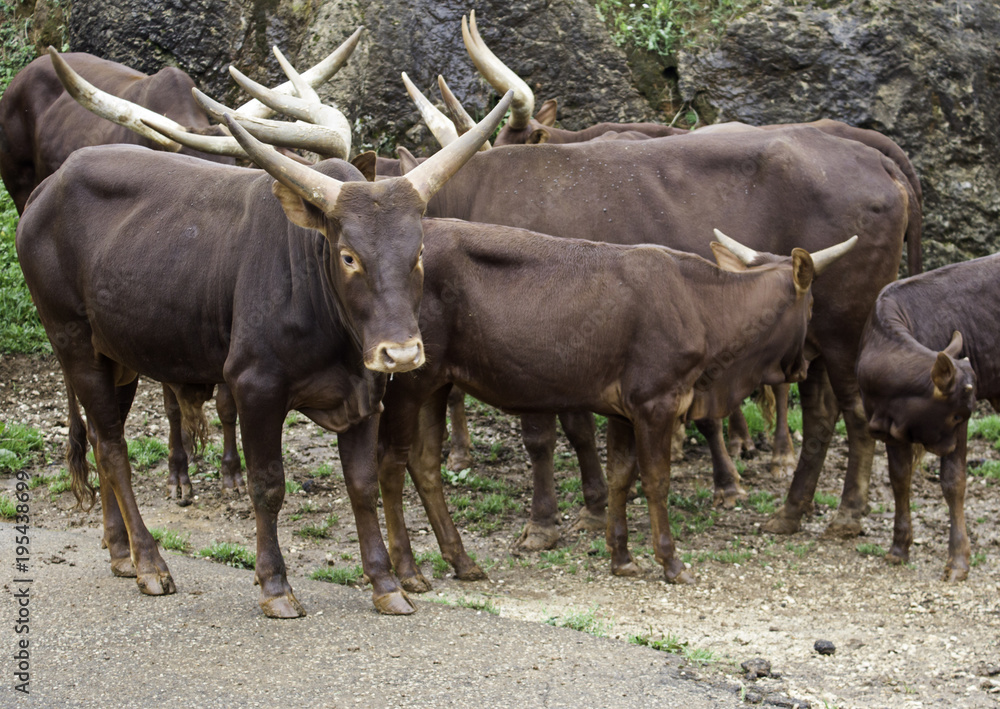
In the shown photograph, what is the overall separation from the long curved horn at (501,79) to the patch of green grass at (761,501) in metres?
3.40

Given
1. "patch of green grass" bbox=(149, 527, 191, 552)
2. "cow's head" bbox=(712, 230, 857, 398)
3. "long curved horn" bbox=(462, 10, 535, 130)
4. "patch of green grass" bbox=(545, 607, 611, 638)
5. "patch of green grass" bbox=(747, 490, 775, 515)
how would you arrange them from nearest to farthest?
"patch of green grass" bbox=(545, 607, 611, 638) < "cow's head" bbox=(712, 230, 857, 398) < "patch of green grass" bbox=(149, 527, 191, 552) < "patch of green grass" bbox=(747, 490, 775, 515) < "long curved horn" bbox=(462, 10, 535, 130)

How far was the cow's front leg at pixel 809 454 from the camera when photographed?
7742 millimetres

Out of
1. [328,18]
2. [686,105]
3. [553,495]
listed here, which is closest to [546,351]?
[553,495]

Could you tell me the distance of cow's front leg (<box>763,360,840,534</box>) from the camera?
7742mm

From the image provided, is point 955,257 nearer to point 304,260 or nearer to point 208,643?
point 304,260

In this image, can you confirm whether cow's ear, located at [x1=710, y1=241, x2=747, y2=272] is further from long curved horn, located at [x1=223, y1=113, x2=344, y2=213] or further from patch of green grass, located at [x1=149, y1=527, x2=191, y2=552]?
patch of green grass, located at [x1=149, y1=527, x2=191, y2=552]

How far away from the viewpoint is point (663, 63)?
11.6 metres

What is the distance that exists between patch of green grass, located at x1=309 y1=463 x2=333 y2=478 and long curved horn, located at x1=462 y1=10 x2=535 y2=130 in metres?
3.06

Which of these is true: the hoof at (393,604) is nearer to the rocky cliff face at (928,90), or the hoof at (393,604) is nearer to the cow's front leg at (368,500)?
the cow's front leg at (368,500)

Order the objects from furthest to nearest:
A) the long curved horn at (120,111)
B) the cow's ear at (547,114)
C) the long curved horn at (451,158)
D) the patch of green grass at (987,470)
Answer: the cow's ear at (547,114) < the patch of green grass at (987,470) < the long curved horn at (120,111) < the long curved horn at (451,158)

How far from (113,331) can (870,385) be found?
13.6ft

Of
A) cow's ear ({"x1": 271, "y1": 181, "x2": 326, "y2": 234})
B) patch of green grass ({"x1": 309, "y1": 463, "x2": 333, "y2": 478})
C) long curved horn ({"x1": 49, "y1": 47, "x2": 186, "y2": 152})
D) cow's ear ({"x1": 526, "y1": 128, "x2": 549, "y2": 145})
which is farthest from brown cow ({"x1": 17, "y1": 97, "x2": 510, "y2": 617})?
cow's ear ({"x1": 526, "y1": 128, "x2": 549, "y2": 145})

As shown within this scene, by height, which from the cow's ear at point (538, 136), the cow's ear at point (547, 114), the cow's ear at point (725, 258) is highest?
the cow's ear at point (538, 136)

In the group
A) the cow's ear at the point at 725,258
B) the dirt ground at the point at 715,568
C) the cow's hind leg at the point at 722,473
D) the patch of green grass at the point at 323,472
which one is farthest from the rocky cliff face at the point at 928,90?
the patch of green grass at the point at 323,472
